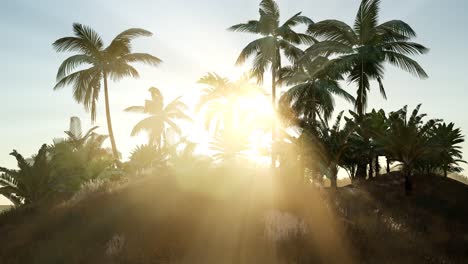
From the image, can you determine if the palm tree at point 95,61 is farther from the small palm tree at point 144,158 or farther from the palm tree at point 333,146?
the palm tree at point 333,146

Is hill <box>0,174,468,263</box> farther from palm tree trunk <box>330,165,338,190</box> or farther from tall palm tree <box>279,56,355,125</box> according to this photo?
tall palm tree <box>279,56,355,125</box>

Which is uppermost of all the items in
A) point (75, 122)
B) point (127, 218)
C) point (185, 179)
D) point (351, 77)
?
point (351, 77)

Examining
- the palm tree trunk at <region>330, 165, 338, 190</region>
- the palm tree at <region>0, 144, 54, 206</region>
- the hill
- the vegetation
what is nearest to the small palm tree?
the vegetation

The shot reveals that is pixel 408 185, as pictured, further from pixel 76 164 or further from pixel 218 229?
pixel 76 164

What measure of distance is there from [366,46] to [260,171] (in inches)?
493

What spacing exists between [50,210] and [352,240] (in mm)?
10529

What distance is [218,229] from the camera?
A: 10492 millimetres

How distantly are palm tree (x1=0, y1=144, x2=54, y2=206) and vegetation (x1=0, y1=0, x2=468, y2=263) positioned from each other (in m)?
0.05

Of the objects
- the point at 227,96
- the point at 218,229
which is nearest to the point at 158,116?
the point at 227,96

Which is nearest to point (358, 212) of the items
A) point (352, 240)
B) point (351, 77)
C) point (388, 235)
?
point (388, 235)

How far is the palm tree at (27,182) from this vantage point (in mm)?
18141

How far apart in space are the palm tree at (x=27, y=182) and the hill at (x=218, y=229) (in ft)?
11.5

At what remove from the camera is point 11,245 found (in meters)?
11.2

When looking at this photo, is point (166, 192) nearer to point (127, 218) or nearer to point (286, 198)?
point (127, 218)
